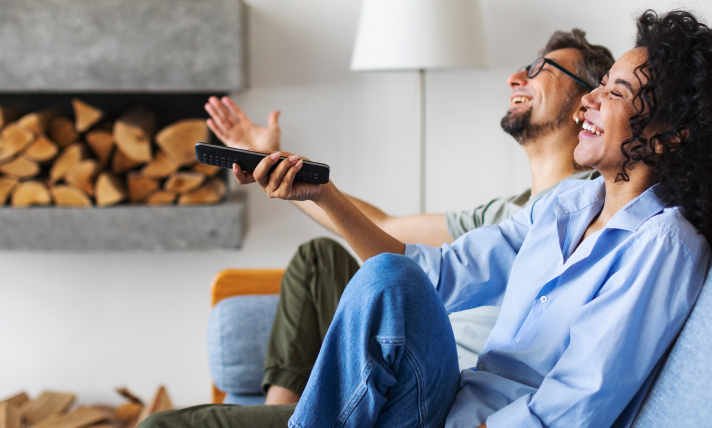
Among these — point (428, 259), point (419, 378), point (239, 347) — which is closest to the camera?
point (419, 378)

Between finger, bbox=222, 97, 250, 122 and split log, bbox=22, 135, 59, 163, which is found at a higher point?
finger, bbox=222, 97, 250, 122

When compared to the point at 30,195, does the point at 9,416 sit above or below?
below

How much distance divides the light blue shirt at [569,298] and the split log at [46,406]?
1642 mm

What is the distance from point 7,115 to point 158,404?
112 centimetres

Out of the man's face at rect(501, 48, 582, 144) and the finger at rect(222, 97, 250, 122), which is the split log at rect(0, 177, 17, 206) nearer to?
the finger at rect(222, 97, 250, 122)

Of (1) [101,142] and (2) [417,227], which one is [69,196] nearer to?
(1) [101,142]

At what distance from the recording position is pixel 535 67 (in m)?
1.50

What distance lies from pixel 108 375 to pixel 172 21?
1.39 metres

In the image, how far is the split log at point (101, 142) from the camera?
77.1 inches

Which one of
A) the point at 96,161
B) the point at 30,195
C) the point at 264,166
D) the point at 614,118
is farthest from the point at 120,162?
the point at 614,118

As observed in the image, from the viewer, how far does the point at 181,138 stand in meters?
1.91

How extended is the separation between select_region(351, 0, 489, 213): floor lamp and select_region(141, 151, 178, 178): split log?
2.28 ft

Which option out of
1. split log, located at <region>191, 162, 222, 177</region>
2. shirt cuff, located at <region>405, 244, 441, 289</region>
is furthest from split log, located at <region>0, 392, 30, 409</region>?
shirt cuff, located at <region>405, 244, 441, 289</region>

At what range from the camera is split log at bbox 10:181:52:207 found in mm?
1906
